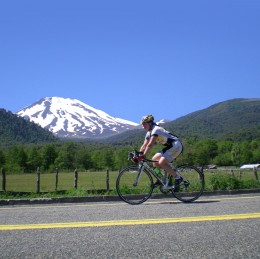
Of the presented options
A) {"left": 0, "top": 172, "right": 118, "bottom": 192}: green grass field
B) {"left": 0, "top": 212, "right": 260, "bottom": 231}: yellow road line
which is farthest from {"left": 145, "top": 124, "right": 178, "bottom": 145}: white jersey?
{"left": 0, "top": 172, "right": 118, "bottom": 192}: green grass field

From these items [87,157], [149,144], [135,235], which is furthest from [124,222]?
[87,157]

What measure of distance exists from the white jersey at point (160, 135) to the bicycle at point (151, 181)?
486 mm

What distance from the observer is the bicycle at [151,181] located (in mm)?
8031

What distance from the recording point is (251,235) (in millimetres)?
4070

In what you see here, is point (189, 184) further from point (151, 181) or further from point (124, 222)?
point (124, 222)

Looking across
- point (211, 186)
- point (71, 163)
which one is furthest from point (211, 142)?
point (211, 186)

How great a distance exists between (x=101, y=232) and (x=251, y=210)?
2689 mm

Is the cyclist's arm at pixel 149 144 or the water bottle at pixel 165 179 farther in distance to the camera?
the water bottle at pixel 165 179

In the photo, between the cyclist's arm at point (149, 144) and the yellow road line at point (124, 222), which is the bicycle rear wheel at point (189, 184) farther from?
the yellow road line at point (124, 222)

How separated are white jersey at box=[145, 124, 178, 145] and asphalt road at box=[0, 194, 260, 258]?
226 centimetres

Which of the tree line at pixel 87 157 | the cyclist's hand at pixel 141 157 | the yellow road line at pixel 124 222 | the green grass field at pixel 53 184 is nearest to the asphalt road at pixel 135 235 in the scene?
the yellow road line at pixel 124 222

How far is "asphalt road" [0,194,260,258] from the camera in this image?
11.5ft

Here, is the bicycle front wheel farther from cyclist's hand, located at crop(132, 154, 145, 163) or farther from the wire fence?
the wire fence

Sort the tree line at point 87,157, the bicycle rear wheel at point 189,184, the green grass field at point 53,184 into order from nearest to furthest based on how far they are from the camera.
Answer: the bicycle rear wheel at point 189,184 < the green grass field at point 53,184 < the tree line at point 87,157
